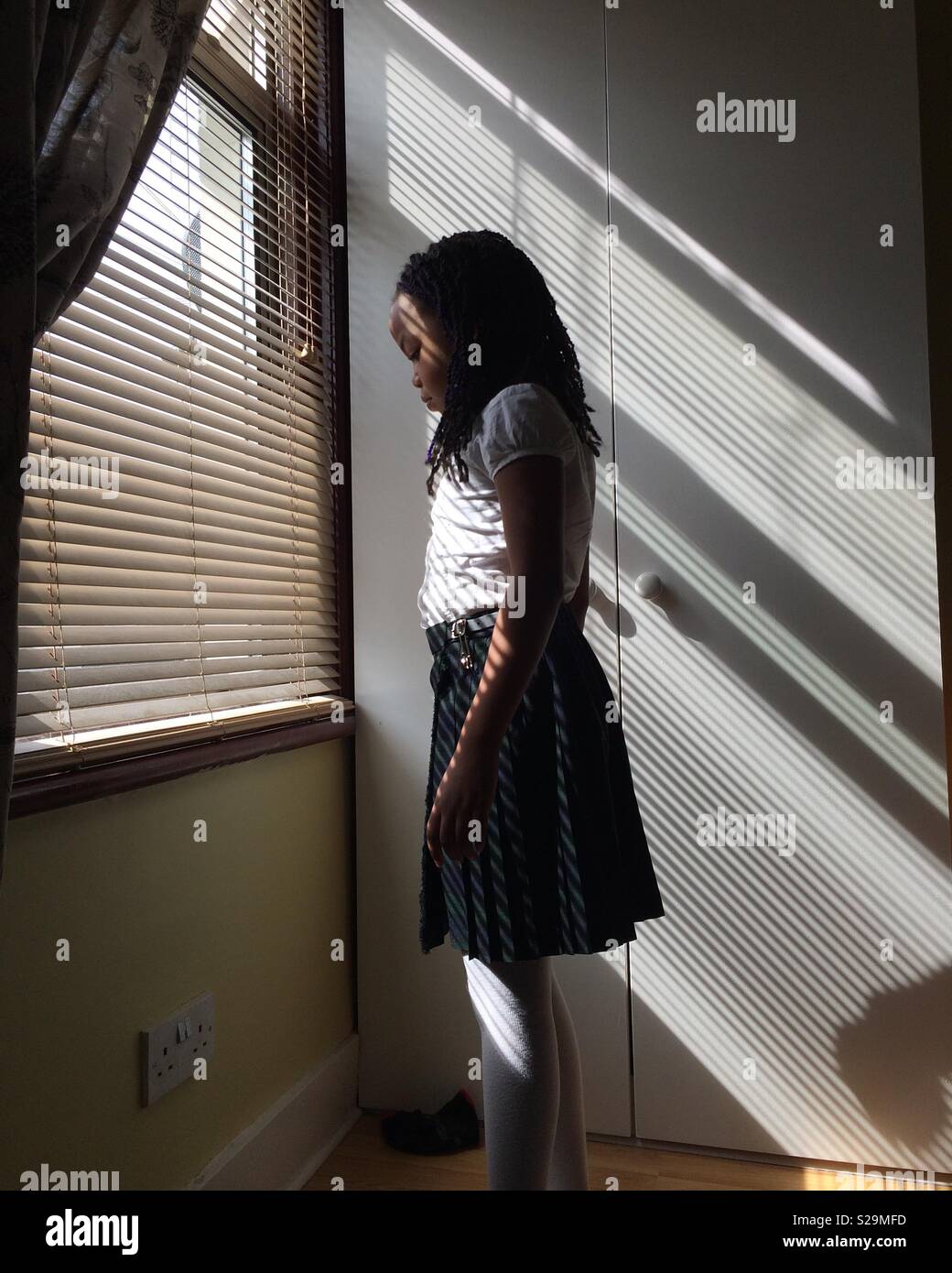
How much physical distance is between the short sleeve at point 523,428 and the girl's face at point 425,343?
0.14m

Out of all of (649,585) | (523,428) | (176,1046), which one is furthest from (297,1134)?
(523,428)

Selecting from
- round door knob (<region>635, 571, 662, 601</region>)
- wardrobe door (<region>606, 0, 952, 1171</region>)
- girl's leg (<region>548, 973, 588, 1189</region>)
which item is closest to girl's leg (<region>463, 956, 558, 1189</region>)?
girl's leg (<region>548, 973, 588, 1189</region>)

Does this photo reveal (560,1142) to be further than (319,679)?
No

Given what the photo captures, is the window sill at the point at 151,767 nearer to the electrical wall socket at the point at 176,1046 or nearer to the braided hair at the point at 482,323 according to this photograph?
the electrical wall socket at the point at 176,1046

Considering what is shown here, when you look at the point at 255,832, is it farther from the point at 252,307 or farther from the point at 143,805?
the point at 252,307

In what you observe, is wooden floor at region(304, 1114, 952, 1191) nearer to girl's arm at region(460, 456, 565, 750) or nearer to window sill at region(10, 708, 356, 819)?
window sill at region(10, 708, 356, 819)

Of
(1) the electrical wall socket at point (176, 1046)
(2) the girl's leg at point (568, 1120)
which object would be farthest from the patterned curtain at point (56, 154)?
(2) the girl's leg at point (568, 1120)

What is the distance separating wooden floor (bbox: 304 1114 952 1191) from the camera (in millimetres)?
1503

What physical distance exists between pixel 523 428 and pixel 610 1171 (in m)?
1.26

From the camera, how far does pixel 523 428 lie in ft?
3.21

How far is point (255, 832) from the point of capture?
4.82ft

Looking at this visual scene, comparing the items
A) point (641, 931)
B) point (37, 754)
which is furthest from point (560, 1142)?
point (37, 754)
